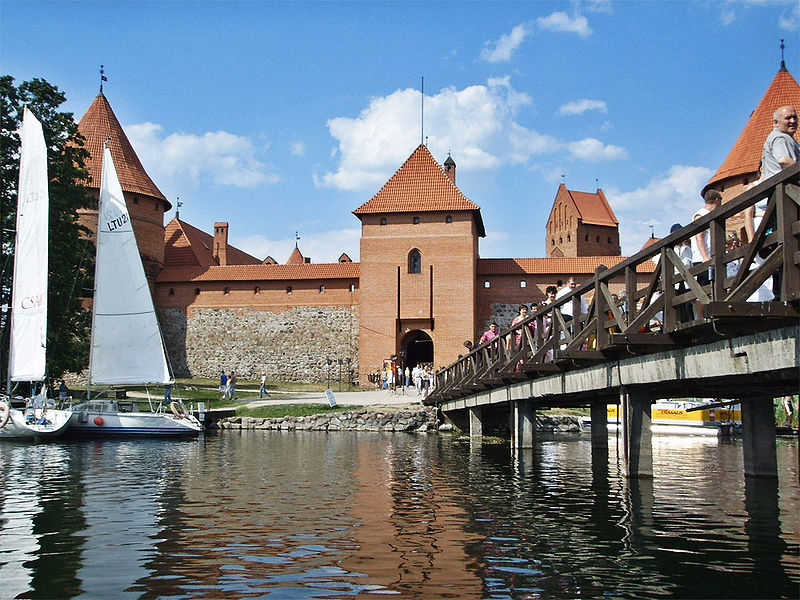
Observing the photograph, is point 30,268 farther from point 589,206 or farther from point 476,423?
point 589,206

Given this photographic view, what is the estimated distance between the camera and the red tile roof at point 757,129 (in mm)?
35375

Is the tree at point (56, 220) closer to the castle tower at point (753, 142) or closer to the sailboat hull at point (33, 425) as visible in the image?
the sailboat hull at point (33, 425)

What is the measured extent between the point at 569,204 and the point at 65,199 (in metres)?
53.3

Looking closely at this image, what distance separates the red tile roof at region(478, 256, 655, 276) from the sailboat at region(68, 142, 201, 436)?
21087mm

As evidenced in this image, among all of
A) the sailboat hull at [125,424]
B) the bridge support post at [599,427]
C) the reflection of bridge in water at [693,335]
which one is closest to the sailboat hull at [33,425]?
the sailboat hull at [125,424]

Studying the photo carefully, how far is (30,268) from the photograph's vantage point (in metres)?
22.0

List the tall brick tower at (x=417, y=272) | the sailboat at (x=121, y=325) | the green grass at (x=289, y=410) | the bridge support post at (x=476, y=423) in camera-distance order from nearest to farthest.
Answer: the bridge support post at (x=476, y=423) < the sailboat at (x=121, y=325) < the green grass at (x=289, y=410) < the tall brick tower at (x=417, y=272)

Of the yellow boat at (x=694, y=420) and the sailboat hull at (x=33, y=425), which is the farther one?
the yellow boat at (x=694, y=420)

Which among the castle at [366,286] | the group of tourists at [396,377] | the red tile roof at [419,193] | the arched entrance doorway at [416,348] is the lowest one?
the group of tourists at [396,377]

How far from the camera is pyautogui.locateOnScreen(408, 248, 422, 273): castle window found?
1551 inches

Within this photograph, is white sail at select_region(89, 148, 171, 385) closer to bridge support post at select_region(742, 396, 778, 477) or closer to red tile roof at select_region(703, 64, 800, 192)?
bridge support post at select_region(742, 396, 778, 477)

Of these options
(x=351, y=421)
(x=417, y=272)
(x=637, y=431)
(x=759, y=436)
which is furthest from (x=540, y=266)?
(x=637, y=431)

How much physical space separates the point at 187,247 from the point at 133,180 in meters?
6.74

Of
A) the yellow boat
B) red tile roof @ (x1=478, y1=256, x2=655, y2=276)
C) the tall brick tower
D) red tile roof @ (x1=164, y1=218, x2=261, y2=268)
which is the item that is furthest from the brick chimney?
the yellow boat
